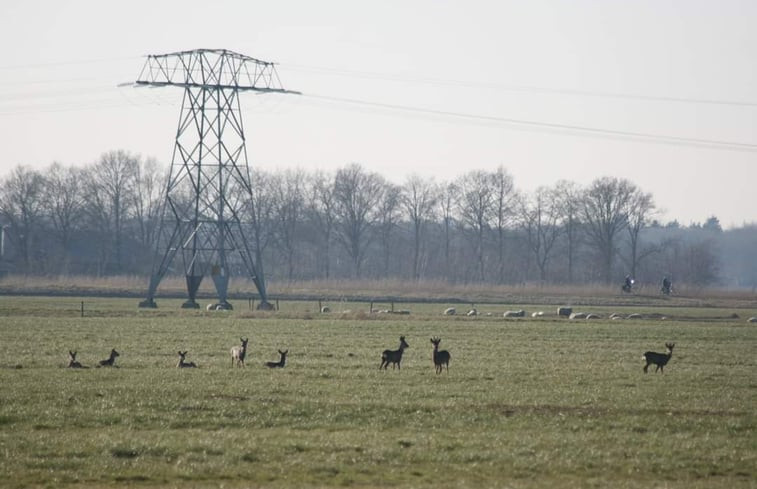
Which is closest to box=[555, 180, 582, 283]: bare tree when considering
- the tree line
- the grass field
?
the tree line

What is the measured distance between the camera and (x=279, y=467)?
677 inches

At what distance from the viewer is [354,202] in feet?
486

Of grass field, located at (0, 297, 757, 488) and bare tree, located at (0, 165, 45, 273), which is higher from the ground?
bare tree, located at (0, 165, 45, 273)

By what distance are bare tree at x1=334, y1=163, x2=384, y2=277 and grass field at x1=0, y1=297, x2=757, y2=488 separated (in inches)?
4225

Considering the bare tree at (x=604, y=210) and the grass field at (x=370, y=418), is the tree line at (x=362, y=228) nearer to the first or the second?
the bare tree at (x=604, y=210)

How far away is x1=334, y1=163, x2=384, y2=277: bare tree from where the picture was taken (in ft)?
484

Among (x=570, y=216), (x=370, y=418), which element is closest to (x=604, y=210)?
(x=570, y=216)

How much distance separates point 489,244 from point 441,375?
127412 millimetres

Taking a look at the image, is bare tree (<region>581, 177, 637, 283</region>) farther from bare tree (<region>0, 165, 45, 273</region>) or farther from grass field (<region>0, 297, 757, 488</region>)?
grass field (<region>0, 297, 757, 488</region>)

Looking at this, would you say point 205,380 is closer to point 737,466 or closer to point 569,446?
point 569,446

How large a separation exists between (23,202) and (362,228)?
41463mm

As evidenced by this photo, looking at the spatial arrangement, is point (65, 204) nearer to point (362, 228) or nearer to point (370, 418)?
point (362, 228)

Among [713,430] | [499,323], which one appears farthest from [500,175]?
[713,430]

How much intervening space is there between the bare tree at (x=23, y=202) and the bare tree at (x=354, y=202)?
36.4 metres
